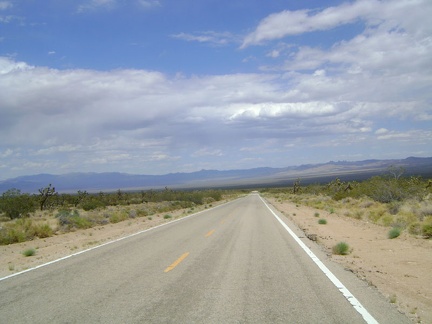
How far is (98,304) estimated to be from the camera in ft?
24.4

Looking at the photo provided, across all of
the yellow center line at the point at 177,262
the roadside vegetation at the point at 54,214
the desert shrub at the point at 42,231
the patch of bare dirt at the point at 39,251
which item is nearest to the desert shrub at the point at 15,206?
the roadside vegetation at the point at 54,214

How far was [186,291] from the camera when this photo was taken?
27.0 ft

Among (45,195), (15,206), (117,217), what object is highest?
(45,195)

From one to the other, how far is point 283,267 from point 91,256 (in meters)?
5.97

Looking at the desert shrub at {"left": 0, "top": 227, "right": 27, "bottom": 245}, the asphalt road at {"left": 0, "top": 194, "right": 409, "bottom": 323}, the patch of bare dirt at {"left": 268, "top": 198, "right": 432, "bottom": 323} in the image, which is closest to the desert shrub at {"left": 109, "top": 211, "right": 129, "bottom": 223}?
the desert shrub at {"left": 0, "top": 227, "right": 27, "bottom": 245}

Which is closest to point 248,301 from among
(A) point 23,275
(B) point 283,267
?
(B) point 283,267

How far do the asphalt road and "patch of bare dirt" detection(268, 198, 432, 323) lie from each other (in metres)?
0.43

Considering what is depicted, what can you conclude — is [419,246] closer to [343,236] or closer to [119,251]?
[343,236]

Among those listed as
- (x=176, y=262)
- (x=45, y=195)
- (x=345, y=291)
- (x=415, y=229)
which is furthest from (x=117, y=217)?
(x=45, y=195)

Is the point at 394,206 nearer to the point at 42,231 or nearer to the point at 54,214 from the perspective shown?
the point at 42,231

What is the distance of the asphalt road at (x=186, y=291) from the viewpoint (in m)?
6.71

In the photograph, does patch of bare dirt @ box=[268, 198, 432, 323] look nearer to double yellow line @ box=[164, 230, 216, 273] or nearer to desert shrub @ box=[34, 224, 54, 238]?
double yellow line @ box=[164, 230, 216, 273]

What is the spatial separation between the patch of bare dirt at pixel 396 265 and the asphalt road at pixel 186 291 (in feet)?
1.41

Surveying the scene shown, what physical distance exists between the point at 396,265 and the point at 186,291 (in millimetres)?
5948
